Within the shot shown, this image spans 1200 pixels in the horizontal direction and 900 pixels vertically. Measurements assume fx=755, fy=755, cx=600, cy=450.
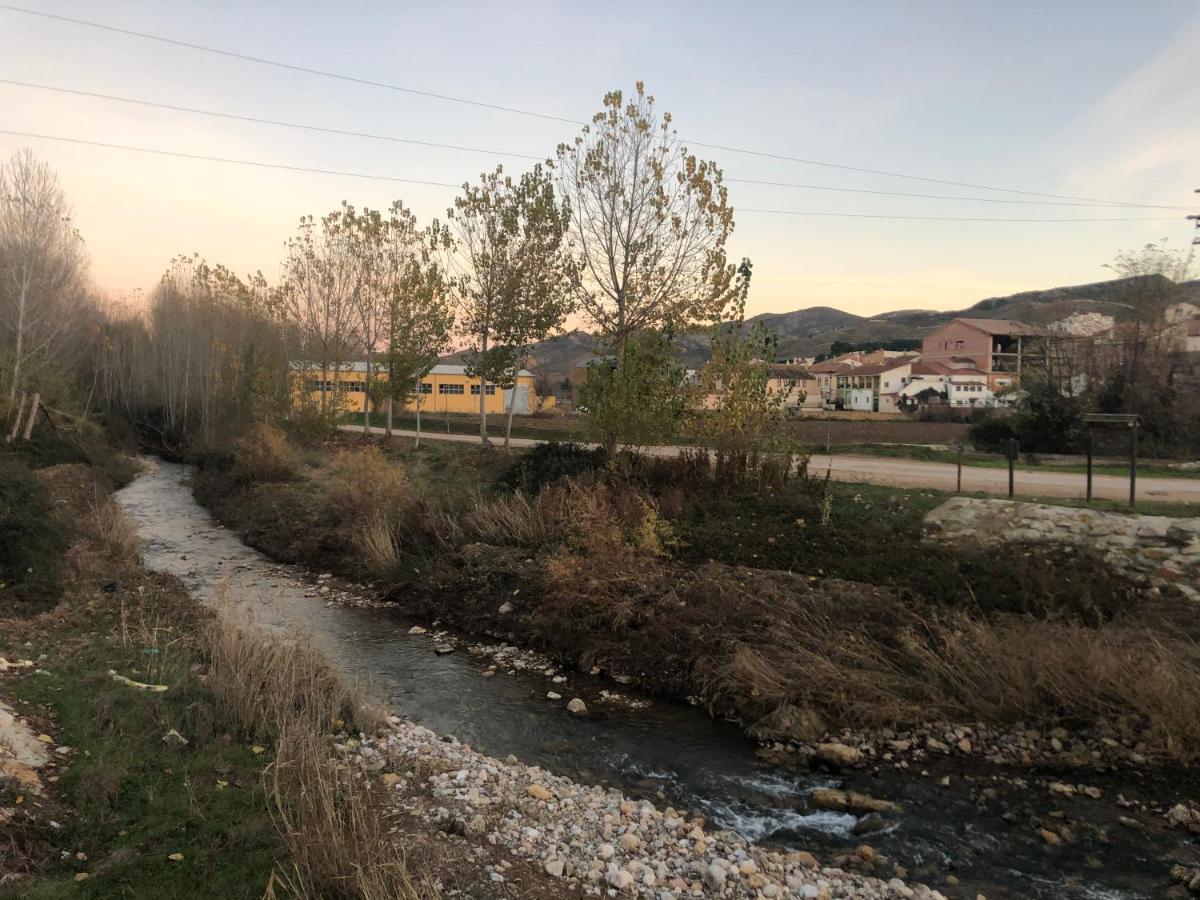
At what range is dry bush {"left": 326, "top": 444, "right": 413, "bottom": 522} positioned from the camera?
59.2 ft

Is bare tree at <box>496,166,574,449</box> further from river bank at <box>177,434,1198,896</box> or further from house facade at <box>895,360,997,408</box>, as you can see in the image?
house facade at <box>895,360,997,408</box>

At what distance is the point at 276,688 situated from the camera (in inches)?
300

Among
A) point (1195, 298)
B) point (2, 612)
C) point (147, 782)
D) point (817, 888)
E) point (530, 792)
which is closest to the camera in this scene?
point (817, 888)

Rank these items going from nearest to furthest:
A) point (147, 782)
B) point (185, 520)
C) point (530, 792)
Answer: point (147, 782) → point (530, 792) → point (185, 520)

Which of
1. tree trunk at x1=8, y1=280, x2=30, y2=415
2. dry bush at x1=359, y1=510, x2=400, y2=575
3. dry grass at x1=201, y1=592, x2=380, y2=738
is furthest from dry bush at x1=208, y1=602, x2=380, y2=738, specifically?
tree trunk at x1=8, y1=280, x2=30, y2=415

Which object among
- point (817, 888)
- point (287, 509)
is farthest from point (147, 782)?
point (287, 509)

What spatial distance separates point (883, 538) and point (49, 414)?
1174 inches

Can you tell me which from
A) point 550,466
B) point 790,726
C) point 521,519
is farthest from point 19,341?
point 790,726

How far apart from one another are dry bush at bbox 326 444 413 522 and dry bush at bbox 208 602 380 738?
30.2 ft

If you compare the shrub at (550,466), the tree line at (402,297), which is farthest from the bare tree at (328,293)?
the shrub at (550,466)

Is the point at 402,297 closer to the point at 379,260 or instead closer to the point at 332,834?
the point at 379,260

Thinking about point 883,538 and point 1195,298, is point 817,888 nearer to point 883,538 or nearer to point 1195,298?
point 883,538

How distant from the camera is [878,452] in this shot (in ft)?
88.8

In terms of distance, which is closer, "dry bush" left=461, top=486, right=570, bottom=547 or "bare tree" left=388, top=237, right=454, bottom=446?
"dry bush" left=461, top=486, right=570, bottom=547
